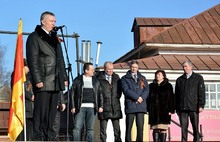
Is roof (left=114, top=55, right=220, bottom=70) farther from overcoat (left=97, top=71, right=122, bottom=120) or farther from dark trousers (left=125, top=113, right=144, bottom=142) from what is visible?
dark trousers (left=125, top=113, right=144, bottom=142)

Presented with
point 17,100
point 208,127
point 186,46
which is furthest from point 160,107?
point 186,46

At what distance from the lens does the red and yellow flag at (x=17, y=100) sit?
354 inches

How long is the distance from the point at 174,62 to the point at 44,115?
12.7 metres

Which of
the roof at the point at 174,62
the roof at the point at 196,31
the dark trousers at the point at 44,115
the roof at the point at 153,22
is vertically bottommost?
the dark trousers at the point at 44,115

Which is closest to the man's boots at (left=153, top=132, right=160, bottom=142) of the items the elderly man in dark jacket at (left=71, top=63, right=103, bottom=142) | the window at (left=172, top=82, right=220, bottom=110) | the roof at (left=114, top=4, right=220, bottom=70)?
the elderly man in dark jacket at (left=71, top=63, right=103, bottom=142)

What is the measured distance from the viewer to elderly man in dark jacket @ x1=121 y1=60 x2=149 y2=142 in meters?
11.6

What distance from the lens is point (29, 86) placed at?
11.6 metres

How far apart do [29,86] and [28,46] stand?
3.28 m

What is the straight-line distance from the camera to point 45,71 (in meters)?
8.46

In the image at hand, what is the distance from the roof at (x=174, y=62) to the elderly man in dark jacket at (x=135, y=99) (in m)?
7.77

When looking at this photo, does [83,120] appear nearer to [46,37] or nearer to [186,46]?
[46,37]

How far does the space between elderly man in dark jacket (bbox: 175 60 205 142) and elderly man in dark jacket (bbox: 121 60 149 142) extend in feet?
2.50

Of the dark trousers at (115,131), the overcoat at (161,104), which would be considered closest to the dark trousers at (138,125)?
the overcoat at (161,104)

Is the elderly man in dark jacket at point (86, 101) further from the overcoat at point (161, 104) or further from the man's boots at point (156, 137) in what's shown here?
the man's boots at point (156, 137)
